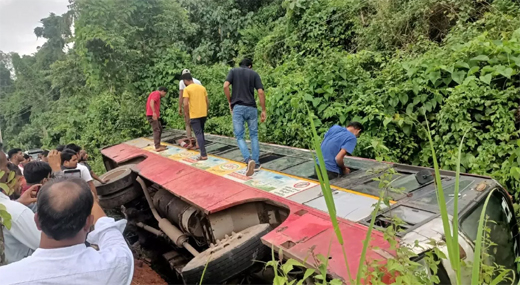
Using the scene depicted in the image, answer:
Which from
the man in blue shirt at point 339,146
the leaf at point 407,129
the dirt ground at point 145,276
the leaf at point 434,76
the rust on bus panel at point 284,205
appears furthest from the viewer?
the leaf at point 407,129

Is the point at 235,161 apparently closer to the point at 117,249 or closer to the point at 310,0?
the point at 117,249

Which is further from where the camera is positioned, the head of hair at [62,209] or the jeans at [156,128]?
the jeans at [156,128]

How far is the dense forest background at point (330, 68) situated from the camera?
13.6 ft

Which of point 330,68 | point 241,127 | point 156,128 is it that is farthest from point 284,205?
point 156,128

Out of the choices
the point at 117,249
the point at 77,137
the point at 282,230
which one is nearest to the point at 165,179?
the point at 282,230

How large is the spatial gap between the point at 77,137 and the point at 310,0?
8.79 m

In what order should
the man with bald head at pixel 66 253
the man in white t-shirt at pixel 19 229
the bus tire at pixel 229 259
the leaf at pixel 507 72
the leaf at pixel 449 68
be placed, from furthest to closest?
the leaf at pixel 449 68, the leaf at pixel 507 72, the bus tire at pixel 229 259, the man in white t-shirt at pixel 19 229, the man with bald head at pixel 66 253

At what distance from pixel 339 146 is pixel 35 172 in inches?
116

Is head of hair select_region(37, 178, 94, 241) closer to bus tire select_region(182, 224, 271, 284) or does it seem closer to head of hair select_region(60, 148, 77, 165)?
bus tire select_region(182, 224, 271, 284)

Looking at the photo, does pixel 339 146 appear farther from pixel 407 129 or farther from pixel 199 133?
pixel 199 133

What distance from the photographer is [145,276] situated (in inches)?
192

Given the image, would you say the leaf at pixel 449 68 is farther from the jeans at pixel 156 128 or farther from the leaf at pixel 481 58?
the jeans at pixel 156 128

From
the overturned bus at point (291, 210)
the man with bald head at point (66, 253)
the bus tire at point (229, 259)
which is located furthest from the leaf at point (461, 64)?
the man with bald head at point (66, 253)

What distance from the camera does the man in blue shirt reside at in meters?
3.78
